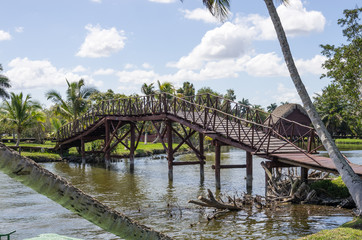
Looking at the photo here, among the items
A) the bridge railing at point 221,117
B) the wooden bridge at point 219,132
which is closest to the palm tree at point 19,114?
the wooden bridge at point 219,132

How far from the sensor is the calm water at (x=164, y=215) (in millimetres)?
10664

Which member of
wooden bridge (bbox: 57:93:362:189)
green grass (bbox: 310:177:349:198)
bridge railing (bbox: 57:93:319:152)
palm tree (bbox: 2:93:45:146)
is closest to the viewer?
green grass (bbox: 310:177:349:198)

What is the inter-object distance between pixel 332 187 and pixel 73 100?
28.8m

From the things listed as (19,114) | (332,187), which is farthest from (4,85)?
(332,187)

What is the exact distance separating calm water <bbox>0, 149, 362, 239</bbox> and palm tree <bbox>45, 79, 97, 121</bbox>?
17.0 metres

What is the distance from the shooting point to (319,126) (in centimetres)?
1019

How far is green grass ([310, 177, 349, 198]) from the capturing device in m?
13.2

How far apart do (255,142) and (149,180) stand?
7393mm

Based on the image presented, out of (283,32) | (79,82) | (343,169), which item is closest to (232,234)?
(343,169)

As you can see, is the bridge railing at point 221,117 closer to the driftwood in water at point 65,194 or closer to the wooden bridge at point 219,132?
the wooden bridge at point 219,132

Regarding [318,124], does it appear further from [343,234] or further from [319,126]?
[343,234]

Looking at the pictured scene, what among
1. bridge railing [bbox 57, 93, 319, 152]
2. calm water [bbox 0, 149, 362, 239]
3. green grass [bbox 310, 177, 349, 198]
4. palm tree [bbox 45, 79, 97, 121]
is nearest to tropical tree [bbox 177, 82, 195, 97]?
palm tree [bbox 45, 79, 97, 121]

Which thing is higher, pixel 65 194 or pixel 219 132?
pixel 219 132

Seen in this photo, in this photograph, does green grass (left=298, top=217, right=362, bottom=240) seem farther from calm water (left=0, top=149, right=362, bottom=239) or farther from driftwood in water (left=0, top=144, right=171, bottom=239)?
driftwood in water (left=0, top=144, right=171, bottom=239)
